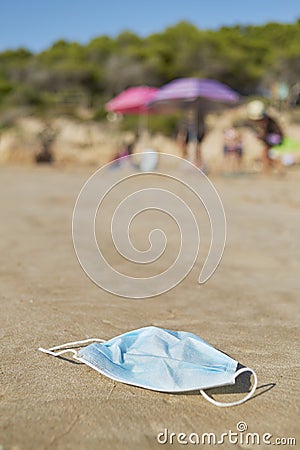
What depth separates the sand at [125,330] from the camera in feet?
6.09

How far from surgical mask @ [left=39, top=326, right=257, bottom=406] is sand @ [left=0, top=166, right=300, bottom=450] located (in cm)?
4

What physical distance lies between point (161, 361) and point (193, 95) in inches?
373

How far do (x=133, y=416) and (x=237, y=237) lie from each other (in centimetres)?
352

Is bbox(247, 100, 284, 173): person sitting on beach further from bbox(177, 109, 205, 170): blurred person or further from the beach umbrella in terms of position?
the beach umbrella

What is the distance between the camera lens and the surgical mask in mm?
2102

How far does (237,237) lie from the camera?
5285mm

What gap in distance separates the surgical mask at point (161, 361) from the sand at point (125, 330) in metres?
0.04

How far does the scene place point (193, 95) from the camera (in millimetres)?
11141

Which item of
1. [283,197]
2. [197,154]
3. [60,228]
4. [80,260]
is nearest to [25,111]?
[197,154]

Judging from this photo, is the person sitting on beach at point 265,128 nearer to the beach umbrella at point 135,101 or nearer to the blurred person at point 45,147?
the beach umbrella at point 135,101

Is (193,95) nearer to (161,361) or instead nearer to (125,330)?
(125,330)

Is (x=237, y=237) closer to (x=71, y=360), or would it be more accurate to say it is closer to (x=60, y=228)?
(x=60, y=228)

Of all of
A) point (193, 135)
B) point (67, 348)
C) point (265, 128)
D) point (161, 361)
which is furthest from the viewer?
point (193, 135)

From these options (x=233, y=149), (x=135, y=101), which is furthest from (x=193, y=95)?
(x=135, y=101)
